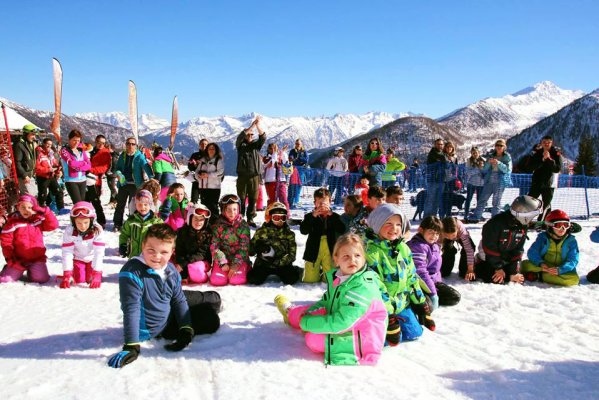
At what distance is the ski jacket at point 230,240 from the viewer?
5.49m

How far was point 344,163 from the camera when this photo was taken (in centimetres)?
1304

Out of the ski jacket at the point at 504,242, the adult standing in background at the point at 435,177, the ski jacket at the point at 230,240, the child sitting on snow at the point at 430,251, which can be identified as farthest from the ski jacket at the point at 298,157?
the child sitting on snow at the point at 430,251

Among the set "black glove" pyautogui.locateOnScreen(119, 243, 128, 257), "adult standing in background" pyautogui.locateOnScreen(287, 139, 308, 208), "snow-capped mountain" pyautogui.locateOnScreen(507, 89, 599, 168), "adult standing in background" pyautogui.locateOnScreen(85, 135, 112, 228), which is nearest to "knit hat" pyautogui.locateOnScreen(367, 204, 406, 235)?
"black glove" pyautogui.locateOnScreen(119, 243, 128, 257)

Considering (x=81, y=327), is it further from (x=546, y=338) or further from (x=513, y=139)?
(x=513, y=139)

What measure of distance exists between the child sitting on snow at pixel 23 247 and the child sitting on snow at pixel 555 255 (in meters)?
6.52

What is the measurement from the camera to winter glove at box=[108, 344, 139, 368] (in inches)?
118

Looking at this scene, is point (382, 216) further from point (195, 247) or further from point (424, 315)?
point (195, 247)

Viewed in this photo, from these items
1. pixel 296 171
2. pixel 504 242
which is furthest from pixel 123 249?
pixel 296 171

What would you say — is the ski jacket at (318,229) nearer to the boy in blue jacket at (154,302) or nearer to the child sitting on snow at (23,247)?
the boy in blue jacket at (154,302)

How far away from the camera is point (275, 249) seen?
5.57 meters

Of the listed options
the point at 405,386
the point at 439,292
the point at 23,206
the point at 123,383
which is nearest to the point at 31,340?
the point at 123,383

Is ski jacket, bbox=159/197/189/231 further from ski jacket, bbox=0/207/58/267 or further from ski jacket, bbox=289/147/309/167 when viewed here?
ski jacket, bbox=289/147/309/167

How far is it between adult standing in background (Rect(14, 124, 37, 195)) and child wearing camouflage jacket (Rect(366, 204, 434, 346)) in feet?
27.5

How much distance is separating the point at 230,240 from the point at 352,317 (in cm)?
285
